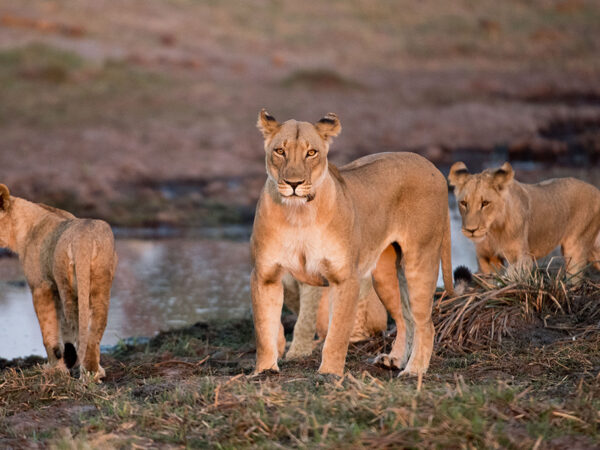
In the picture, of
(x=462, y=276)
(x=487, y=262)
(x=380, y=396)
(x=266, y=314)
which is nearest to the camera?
(x=380, y=396)

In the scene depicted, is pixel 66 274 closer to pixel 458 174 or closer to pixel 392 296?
pixel 392 296

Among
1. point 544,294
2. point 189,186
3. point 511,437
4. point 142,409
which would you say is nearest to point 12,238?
point 142,409

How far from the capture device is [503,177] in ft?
29.1

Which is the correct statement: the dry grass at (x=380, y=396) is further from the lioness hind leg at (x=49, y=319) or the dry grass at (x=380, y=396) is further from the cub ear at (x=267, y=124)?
the cub ear at (x=267, y=124)

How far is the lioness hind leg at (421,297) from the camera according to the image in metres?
6.47

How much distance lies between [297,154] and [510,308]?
259 cm

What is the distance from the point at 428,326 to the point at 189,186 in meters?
14.4

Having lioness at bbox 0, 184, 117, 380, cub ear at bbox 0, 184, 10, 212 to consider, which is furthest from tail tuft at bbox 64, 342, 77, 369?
cub ear at bbox 0, 184, 10, 212

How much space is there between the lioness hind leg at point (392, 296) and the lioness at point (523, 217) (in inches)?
60.5

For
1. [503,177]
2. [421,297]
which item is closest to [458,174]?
[503,177]

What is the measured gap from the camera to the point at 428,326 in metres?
6.53

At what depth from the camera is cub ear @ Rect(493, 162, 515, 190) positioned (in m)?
8.86

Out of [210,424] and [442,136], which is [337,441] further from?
[442,136]

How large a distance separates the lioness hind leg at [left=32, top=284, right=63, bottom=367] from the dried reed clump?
269 cm
